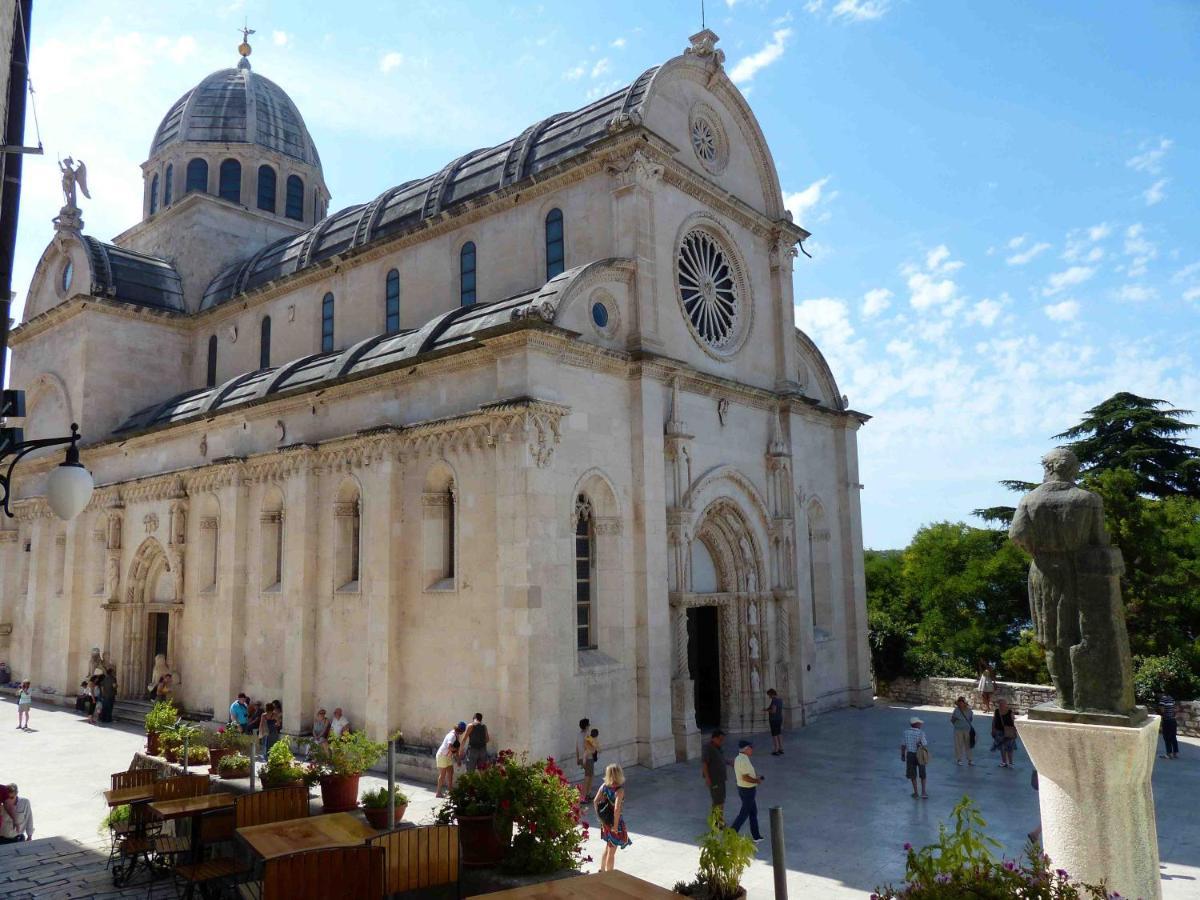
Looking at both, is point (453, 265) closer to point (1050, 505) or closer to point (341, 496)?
point (341, 496)

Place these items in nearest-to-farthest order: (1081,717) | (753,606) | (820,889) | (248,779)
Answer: (1081,717) < (820,889) < (248,779) < (753,606)

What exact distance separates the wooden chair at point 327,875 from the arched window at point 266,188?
106ft

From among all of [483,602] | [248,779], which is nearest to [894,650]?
[483,602]

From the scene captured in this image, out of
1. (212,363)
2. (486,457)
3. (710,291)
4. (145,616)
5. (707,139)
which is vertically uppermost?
(707,139)

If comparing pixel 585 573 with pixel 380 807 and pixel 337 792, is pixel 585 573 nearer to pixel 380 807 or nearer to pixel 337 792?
pixel 337 792

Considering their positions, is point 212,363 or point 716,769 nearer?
point 716,769

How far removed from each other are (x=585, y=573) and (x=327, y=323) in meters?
12.8

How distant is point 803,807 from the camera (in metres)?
14.3

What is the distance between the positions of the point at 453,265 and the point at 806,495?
38.5 feet

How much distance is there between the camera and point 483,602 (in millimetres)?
16297

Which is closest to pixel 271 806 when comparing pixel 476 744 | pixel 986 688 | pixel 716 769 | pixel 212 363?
pixel 476 744

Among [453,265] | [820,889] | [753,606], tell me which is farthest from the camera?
[453,265]

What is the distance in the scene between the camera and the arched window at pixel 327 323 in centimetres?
2550

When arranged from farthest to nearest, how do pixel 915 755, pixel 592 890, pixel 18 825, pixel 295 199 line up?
Result: 1. pixel 295 199
2. pixel 915 755
3. pixel 18 825
4. pixel 592 890
